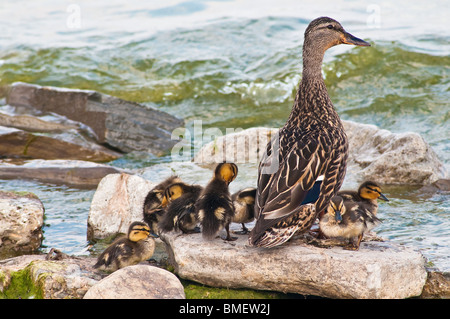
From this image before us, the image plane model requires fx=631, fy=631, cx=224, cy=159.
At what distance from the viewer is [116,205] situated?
17.6ft

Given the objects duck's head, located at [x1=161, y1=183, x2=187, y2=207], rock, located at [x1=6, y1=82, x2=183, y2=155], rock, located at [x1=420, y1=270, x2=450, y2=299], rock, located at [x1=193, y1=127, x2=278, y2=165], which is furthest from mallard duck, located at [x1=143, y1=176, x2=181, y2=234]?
rock, located at [x1=6, y1=82, x2=183, y2=155]

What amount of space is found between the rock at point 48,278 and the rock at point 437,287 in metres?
2.09

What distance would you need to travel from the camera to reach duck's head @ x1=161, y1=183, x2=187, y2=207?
197 inches

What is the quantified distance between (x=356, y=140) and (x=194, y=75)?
5.40 m

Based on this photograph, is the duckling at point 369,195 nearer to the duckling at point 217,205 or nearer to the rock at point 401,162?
the duckling at point 217,205

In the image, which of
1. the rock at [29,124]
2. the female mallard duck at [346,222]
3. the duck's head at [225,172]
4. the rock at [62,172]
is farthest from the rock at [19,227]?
the rock at [29,124]

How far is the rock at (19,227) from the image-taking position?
4914 mm

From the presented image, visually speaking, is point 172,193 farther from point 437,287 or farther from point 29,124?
point 29,124

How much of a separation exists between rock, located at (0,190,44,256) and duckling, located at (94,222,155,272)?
89 centimetres

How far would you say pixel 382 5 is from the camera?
52.9ft

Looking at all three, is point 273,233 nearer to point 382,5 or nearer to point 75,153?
point 75,153

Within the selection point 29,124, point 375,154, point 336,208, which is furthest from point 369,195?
point 29,124

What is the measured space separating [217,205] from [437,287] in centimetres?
152

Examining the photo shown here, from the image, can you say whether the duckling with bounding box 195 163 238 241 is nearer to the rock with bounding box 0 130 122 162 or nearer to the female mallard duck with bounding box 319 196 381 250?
the female mallard duck with bounding box 319 196 381 250
